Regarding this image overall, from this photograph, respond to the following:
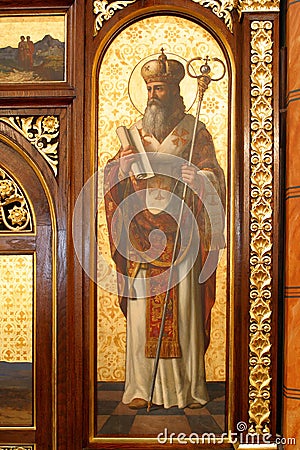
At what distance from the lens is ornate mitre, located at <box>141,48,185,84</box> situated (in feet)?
9.41

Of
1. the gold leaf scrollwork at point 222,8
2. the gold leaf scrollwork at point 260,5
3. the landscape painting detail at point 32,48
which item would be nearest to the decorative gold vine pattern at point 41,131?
the landscape painting detail at point 32,48

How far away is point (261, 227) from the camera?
273 cm

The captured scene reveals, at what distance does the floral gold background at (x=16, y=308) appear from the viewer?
9.50ft

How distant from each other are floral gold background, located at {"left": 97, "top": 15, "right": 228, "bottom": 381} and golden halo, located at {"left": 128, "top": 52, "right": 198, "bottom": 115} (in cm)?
1

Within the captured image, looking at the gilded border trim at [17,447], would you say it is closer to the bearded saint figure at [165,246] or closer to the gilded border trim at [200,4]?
the bearded saint figure at [165,246]

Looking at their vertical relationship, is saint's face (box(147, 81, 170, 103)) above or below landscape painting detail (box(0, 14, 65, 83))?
below

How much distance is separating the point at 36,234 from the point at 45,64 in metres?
0.80

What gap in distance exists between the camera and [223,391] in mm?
2818

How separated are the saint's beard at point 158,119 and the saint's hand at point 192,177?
0.18 metres

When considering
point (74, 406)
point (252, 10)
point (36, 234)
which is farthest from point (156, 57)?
point (74, 406)

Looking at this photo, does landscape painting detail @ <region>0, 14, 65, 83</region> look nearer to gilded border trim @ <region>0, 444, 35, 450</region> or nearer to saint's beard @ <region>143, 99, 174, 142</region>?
saint's beard @ <region>143, 99, 174, 142</region>

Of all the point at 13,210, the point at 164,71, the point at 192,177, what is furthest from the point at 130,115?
the point at 13,210

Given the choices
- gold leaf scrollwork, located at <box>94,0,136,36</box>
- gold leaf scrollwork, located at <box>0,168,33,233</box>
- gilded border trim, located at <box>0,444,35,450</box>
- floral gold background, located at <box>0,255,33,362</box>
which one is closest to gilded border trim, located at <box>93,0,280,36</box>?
gold leaf scrollwork, located at <box>94,0,136,36</box>

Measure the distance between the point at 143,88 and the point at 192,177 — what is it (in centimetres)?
48
